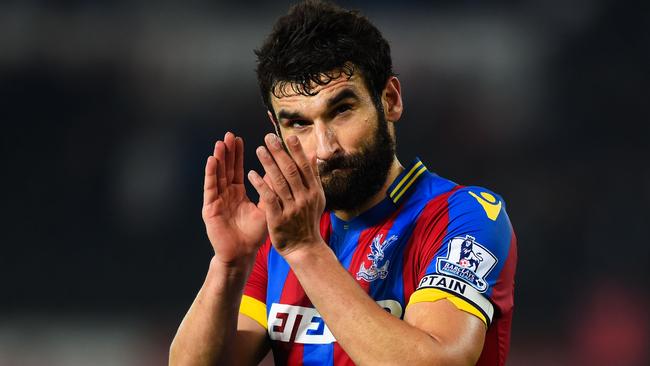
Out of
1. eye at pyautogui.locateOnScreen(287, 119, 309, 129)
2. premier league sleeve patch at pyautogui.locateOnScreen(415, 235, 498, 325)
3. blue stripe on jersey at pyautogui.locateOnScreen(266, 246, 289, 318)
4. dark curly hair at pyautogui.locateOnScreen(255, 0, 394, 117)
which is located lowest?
blue stripe on jersey at pyautogui.locateOnScreen(266, 246, 289, 318)

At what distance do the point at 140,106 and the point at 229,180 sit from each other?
5.04m

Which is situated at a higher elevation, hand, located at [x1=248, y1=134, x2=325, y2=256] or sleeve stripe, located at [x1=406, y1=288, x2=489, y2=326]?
hand, located at [x1=248, y1=134, x2=325, y2=256]

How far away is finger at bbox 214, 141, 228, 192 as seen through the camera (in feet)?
7.95

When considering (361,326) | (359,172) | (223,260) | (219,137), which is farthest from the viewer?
(219,137)

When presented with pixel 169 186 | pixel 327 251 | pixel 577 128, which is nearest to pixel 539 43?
pixel 577 128

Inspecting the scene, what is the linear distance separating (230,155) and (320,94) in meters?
0.32

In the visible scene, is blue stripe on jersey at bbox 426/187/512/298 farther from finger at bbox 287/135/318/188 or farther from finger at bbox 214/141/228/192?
finger at bbox 214/141/228/192

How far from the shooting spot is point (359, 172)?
247 cm

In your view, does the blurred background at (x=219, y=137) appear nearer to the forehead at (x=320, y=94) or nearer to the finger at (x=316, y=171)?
the forehead at (x=320, y=94)

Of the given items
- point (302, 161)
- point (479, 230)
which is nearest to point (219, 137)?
point (479, 230)

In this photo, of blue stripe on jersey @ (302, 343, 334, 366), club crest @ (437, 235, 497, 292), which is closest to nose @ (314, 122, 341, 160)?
club crest @ (437, 235, 497, 292)

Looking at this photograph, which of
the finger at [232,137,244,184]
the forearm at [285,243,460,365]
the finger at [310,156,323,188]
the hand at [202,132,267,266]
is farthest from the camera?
the finger at [232,137,244,184]

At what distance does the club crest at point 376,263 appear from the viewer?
2.46 m

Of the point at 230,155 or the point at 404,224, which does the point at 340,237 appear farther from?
the point at 230,155
